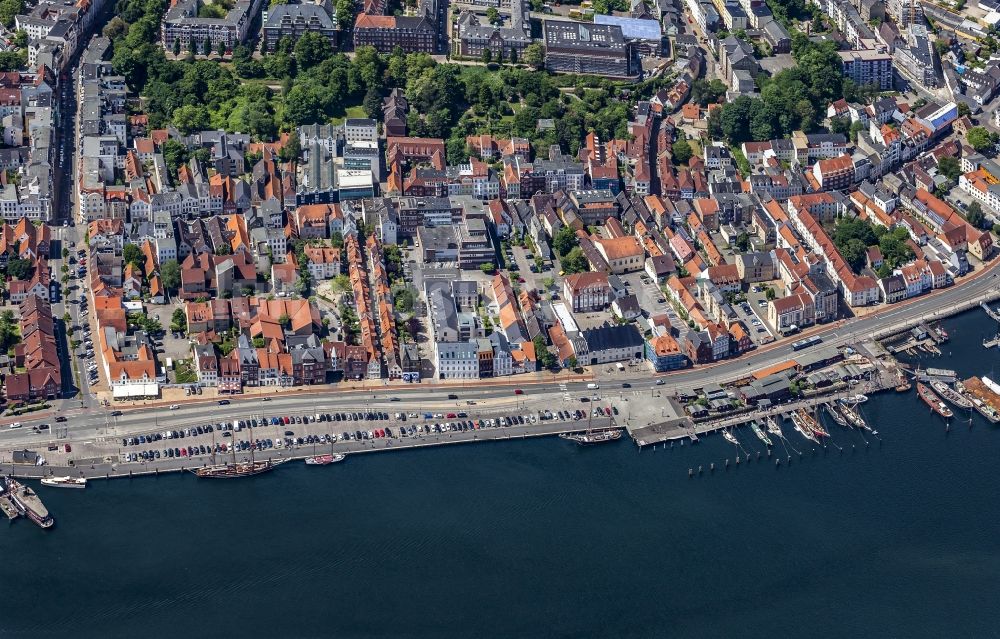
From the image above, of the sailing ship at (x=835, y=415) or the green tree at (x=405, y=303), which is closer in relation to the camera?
the sailing ship at (x=835, y=415)

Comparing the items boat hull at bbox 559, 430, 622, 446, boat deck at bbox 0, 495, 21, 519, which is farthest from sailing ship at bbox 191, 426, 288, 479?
boat hull at bbox 559, 430, 622, 446

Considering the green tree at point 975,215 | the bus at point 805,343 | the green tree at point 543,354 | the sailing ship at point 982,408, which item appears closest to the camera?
the sailing ship at point 982,408

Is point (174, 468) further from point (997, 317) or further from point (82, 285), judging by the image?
point (997, 317)

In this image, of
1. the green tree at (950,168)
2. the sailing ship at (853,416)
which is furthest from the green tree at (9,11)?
the sailing ship at (853,416)

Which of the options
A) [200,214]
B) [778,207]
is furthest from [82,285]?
[778,207]

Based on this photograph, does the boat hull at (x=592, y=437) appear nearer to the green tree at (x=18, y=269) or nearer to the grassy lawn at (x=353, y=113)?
the green tree at (x=18, y=269)
